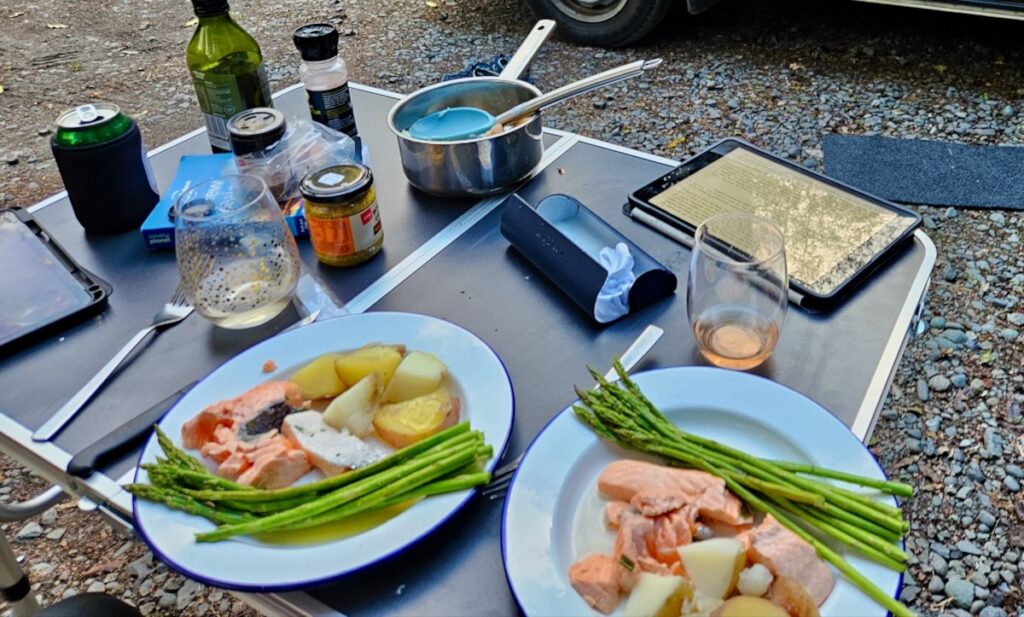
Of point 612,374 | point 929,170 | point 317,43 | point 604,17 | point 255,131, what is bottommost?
point 929,170

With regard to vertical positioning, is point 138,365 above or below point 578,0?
above

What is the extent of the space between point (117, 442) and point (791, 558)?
0.89 m

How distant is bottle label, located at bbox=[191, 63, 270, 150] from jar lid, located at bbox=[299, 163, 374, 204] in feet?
1.23

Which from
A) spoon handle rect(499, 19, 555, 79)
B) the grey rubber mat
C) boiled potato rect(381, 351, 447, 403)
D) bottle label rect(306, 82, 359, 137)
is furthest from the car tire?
boiled potato rect(381, 351, 447, 403)

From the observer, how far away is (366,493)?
99 centimetres

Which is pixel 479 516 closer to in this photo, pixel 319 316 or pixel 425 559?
pixel 425 559

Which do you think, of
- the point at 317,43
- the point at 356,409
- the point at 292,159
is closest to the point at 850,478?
the point at 356,409

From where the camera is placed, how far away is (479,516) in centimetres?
104

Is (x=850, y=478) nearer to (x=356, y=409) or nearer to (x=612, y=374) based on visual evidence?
(x=612, y=374)

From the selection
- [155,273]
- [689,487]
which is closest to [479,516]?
[689,487]

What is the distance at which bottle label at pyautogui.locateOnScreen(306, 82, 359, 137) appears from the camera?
171 cm

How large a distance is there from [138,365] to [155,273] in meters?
0.26

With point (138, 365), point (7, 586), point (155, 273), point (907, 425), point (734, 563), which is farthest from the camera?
point (907, 425)

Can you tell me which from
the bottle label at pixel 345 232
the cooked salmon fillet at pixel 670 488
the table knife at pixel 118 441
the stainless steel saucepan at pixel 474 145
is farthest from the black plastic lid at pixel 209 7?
the cooked salmon fillet at pixel 670 488
